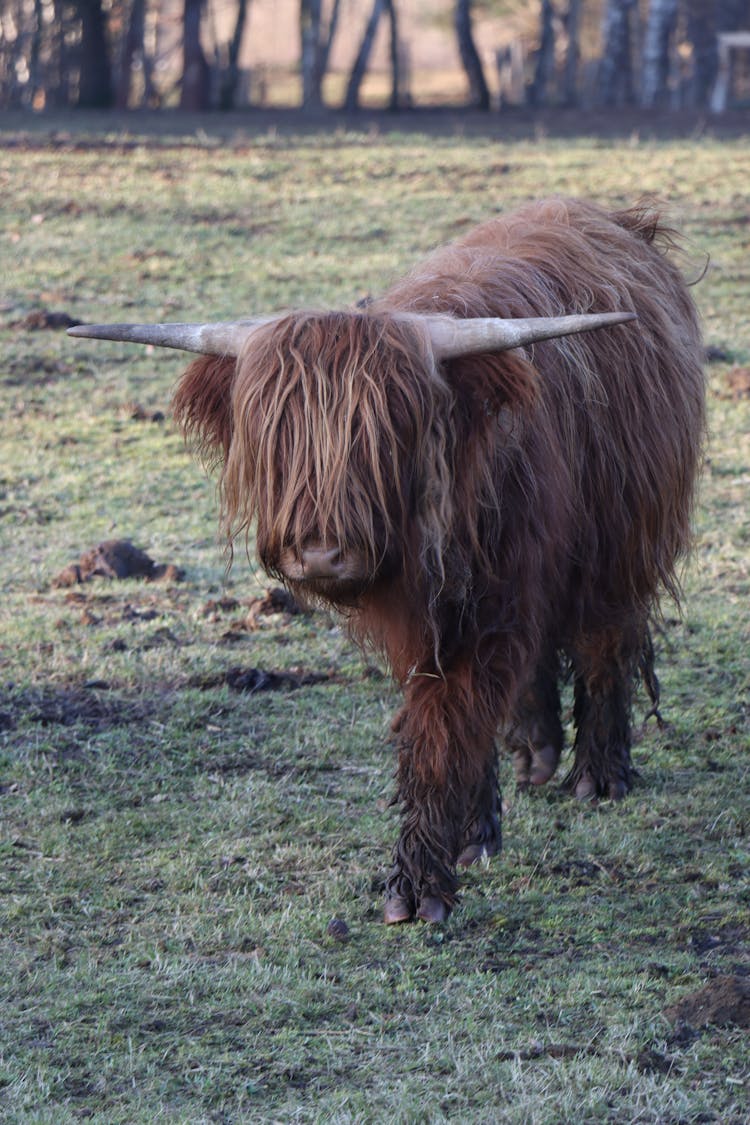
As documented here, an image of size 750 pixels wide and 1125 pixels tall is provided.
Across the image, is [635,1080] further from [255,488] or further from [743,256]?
[743,256]

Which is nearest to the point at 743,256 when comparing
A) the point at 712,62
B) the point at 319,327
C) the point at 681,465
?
the point at 681,465

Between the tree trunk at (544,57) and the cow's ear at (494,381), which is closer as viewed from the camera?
the cow's ear at (494,381)

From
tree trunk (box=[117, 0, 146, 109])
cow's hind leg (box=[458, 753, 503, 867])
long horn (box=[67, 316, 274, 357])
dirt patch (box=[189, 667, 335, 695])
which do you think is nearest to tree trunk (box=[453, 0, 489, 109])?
tree trunk (box=[117, 0, 146, 109])

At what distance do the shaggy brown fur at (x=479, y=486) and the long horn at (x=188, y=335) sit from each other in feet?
0.21

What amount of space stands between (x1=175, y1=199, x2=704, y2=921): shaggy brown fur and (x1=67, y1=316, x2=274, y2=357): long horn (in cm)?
7

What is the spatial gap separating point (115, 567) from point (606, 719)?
2.75 meters

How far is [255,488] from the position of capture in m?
3.40

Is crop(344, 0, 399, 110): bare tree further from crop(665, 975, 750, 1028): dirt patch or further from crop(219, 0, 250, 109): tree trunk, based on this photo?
crop(665, 975, 750, 1028): dirt patch

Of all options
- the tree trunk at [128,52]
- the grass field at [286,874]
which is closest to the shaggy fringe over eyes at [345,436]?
the grass field at [286,874]

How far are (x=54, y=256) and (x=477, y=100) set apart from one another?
11707 mm

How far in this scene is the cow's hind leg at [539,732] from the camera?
4.65 m

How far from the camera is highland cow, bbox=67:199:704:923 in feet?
10.8

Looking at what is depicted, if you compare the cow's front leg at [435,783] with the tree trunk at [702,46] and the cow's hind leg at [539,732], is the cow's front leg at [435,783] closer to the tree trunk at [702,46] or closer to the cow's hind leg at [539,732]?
the cow's hind leg at [539,732]

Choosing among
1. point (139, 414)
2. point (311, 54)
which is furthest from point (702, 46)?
point (139, 414)
